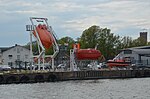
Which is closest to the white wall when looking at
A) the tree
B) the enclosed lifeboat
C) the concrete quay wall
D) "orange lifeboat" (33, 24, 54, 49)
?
the tree

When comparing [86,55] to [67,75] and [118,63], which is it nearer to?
[67,75]

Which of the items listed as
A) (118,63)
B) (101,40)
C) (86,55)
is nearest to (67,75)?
(86,55)

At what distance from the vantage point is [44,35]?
96062 millimetres

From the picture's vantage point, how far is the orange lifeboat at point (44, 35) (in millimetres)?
95938

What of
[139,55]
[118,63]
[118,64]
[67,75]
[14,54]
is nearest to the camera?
[67,75]

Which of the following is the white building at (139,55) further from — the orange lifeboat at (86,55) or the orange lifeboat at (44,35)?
the orange lifeboat at (44,35)

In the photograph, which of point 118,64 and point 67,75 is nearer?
point 67,75

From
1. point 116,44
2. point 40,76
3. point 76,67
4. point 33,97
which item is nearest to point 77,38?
point 116,44

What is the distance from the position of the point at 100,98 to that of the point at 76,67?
4827 cm

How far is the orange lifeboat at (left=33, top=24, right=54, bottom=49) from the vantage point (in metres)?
95.9

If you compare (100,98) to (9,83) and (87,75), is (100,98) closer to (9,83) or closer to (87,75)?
(9,83)

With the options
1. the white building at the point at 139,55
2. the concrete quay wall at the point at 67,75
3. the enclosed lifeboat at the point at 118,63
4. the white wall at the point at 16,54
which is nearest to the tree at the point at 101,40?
the white wall at the point at 16,54

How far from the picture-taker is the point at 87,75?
93938 millimetres

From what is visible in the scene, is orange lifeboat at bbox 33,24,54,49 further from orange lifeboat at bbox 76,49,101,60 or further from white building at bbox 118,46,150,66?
white building at bbox 118,46,150,66
